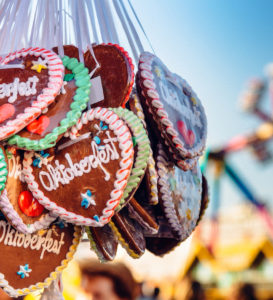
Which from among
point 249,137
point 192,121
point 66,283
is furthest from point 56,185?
point 249,137

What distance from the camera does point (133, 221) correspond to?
1.21 metres

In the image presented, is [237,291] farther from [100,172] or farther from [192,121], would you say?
[100,172]

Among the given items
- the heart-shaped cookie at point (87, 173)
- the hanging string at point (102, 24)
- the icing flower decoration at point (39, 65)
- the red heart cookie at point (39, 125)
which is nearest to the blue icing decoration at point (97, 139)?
the heart-shaped cookie at point (87, 173)

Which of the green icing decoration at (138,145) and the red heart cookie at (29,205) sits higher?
the green icing decoration at (138,145)

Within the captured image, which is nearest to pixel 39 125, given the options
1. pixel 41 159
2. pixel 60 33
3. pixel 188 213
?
pixel 41 159

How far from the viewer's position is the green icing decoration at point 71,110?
3.27ft

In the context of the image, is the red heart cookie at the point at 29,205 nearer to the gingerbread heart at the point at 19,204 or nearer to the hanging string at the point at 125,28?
the gingerbread heart at the point at 19,204

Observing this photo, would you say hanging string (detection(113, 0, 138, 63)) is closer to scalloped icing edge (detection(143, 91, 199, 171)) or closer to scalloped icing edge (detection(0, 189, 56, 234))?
scalloped icing edge (detection(143, 91, 199, 171))

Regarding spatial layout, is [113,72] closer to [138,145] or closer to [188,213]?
[138,145]

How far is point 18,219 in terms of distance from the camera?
3.38 ft

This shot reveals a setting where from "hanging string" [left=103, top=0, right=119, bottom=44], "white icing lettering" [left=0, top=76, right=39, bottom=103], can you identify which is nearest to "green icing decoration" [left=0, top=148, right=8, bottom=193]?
"white icing lettering" [left=0, top=76, right=39, bottom=103]

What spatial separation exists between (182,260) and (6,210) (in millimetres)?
6390

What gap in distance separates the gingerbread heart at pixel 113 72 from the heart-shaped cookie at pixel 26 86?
124 millimetres

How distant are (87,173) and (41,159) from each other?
0.11 metres
